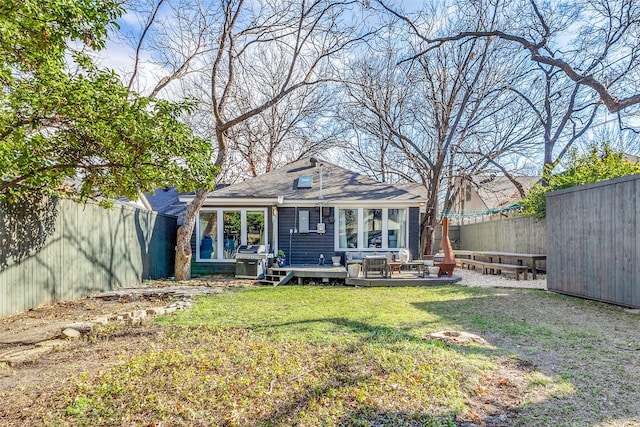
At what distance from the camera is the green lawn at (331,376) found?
8.77 feet

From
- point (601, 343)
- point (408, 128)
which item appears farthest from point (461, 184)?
point (601, 343)

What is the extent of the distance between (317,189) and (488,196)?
708 inches

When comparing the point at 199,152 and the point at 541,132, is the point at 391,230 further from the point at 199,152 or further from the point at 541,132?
the point at 541,132

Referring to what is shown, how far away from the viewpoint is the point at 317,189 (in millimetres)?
13180

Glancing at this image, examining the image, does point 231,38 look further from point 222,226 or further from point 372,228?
point 372,228

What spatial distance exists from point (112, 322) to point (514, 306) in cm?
659

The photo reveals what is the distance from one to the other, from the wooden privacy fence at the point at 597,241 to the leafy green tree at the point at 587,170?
1.94 meters

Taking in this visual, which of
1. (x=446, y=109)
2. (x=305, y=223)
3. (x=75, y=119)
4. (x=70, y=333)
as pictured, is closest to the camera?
A: (x=70, y=333)

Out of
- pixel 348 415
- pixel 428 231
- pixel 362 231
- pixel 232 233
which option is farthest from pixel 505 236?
pixel 348 415

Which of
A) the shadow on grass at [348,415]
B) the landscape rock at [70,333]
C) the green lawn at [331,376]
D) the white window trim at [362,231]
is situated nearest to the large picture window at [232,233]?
the white window trim at [362,231]

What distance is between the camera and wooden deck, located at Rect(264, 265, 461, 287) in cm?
993

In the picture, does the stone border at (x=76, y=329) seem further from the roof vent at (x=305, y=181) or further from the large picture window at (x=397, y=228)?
the large picture window at (x=397, y=228)

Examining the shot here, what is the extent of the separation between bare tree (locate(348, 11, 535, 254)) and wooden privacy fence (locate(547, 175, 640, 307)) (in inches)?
315

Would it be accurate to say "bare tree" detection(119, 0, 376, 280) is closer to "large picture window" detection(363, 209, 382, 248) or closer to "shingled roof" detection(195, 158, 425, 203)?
"shingled roof" detection(195, 158, 425, 203)
